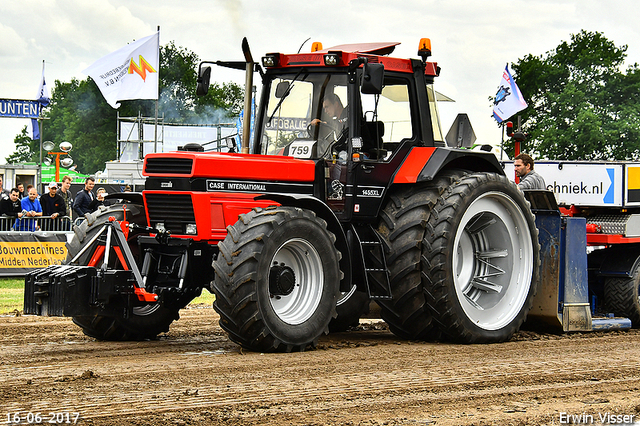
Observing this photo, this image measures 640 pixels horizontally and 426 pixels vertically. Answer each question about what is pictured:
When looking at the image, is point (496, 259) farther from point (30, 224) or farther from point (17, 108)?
point (17, 108)

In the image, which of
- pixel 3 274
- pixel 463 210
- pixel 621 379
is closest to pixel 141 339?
pixel 463 210

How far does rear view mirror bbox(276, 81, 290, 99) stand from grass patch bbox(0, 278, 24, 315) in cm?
570

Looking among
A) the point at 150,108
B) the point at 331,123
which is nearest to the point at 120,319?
the point at 331,123

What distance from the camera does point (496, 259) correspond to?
357 inches

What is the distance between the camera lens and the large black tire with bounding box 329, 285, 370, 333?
9.29m

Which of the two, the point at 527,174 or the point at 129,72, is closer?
the point at 527,174

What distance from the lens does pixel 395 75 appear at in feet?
28.2

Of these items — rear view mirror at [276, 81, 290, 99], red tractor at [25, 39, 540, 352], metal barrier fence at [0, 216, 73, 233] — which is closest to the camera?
red tractor at [25, 39, 540, 352]

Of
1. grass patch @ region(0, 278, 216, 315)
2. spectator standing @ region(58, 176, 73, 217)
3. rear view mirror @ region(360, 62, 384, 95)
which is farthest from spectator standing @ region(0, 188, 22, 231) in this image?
Result: rear view mirror @ region(360, 62, 384, 95)

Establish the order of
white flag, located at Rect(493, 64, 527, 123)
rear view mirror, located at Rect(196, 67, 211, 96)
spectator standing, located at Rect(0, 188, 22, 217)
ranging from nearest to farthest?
rear view mirror, located at Rect(196, 67, 211, 96) < spectator standing, located at Rect(0, 188, 22, 217) < white flag, located at Rect(493, 64, 527, 123)

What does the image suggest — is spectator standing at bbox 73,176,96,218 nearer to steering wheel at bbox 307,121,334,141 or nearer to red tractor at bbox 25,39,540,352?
red tractor at bbox 25,39,540,352

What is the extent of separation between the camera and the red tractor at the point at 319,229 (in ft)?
23.0

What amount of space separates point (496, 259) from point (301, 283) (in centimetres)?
261

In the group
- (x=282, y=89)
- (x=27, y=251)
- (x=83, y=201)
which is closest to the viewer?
(x=282, y=89)
